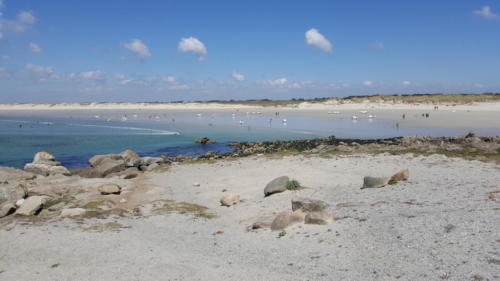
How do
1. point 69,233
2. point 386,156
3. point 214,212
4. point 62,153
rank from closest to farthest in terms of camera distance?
point 69,233 → point 214,212 → point 386,156 → point 62,153

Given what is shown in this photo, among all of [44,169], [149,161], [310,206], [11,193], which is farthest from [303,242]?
[44,169]

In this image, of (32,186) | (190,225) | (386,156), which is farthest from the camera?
(386,156)

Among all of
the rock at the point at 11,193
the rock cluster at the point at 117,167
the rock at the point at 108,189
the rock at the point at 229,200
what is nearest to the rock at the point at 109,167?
the rock cluster at the point at 117,167

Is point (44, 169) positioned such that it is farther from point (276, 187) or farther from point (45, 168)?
point (276, 187)

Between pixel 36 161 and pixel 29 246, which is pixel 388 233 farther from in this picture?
pixel 36 161

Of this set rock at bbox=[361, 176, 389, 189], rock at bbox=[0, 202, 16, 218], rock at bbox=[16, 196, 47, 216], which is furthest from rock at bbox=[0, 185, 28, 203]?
rock at bbox=[361, 176, 389, 189]

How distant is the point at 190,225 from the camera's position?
45.9 feet

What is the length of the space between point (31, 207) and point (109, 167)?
35.9 ft

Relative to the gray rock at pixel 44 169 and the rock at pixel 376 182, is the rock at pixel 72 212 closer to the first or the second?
the rock at pixel 376 182

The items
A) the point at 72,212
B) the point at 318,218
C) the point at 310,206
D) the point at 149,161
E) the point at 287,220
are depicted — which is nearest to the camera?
the point at 318,218

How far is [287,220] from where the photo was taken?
1191cm

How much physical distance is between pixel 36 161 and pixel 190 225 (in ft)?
69.1

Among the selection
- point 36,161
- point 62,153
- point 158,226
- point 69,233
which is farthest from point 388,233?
point 62,153

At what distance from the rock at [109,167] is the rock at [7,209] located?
10100mm
